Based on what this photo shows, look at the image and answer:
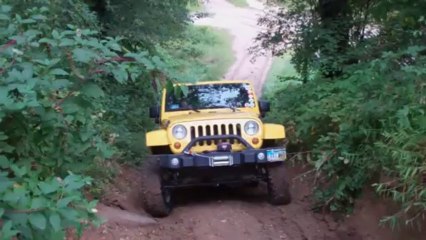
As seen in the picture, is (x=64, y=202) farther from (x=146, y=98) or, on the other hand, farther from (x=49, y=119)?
(x=146, y=98)

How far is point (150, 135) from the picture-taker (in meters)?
8.14

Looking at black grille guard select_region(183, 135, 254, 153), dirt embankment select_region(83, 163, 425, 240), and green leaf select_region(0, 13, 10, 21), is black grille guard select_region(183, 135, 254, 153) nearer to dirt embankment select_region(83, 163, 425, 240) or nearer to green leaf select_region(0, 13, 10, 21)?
dirt embankment select_region(83, 163, 425, 240)

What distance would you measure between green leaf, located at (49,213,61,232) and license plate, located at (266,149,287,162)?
5.33 m

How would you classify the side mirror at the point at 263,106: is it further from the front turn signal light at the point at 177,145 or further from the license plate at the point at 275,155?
the front turn signal light at the point at 177,145

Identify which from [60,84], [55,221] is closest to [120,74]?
[60,84]

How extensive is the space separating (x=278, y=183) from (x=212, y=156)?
3.25 feet

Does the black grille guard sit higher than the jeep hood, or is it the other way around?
the jeep hood

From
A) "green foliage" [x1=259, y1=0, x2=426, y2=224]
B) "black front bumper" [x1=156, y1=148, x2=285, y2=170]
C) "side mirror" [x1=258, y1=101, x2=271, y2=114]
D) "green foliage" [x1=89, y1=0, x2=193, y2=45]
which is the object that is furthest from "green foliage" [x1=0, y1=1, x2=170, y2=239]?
"green foliage" [x1=89, y1=0, x2=193, y2=45]

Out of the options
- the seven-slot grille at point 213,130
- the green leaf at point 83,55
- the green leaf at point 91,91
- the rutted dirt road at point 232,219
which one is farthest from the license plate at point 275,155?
the green leaf at point 83,55

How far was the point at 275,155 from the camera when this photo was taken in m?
7.79

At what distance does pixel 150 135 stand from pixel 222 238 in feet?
6.25

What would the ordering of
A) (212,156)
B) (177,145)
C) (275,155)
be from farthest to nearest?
(177,145) → (275,155) → (212,156)

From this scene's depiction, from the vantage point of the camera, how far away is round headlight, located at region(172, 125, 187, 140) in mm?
7992

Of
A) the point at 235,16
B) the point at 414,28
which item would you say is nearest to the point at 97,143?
the point at 414,28
